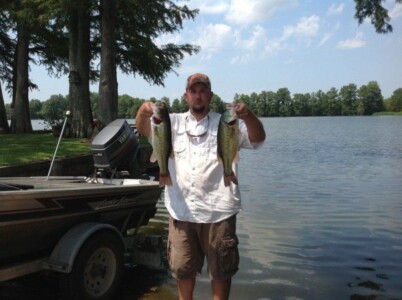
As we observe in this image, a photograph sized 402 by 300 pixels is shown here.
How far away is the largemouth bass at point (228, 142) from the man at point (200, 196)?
0.28 ft

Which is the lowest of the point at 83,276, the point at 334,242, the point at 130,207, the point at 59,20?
the point at 334,242

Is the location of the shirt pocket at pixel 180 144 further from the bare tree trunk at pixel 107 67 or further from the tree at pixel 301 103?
the tree at pixel 301 103

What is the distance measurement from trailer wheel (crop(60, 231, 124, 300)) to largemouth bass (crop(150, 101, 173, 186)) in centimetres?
155

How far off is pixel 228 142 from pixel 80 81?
739 inches

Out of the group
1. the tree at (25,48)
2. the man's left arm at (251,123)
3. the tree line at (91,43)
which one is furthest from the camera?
the tree at (25,48)

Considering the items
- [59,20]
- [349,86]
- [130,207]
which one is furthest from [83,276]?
[349,86]

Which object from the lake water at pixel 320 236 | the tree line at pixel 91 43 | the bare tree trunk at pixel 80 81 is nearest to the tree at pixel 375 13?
the tree line at pixel 91 43

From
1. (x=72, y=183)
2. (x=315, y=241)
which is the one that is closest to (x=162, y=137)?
(x=72, y=183)

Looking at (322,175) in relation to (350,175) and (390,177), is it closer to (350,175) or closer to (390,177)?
(350,175)

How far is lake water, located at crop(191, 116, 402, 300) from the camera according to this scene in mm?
5707

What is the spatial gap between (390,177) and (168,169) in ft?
45.4

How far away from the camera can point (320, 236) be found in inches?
320

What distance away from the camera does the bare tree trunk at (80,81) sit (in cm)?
2077

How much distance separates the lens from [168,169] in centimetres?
369
